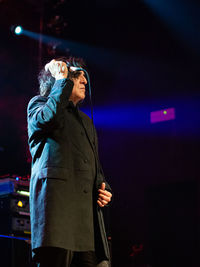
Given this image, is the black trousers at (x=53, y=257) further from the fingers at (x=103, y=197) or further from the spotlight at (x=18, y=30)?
the spotlight at (x=18, y=30)

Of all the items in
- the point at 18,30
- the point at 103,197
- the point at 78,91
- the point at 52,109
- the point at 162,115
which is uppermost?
the point at 18,30

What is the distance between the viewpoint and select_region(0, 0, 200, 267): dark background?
229 inches

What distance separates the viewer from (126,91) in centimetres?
662

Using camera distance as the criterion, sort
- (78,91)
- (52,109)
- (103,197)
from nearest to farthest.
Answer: (52,109) → (103,197) → (78,91)

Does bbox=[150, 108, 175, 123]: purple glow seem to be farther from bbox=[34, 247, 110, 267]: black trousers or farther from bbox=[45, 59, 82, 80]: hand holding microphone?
bbox=[34, 247, 110, 267]: black trousers

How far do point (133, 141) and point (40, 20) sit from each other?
248 centimetres

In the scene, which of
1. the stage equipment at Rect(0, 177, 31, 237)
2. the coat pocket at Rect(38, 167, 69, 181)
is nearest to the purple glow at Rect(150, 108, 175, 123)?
the stage equipment at Rect(0, 177, 31, 237)

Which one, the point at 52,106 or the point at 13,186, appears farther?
the point at 13,186

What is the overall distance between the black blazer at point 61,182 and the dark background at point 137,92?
3.85 metres

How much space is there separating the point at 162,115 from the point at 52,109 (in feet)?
16.1

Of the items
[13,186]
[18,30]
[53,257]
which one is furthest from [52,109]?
[18,30]

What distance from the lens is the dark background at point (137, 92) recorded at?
5.81m

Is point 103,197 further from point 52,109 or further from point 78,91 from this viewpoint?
point 78,91

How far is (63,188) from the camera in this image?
1607 millimetres
